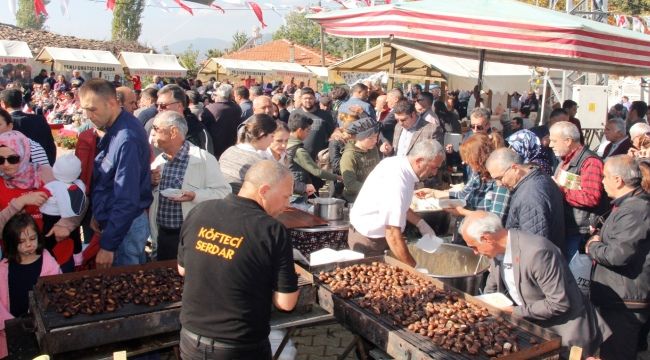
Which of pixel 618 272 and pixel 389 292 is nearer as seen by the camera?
pixel 389 292

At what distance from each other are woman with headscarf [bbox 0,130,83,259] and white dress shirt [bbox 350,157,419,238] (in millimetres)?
1941

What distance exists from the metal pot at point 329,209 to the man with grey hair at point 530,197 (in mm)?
1467

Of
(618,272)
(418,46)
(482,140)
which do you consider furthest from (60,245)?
(418,46)

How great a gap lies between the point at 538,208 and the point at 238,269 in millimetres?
2150

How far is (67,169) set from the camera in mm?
3621

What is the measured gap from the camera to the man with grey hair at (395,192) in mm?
3652

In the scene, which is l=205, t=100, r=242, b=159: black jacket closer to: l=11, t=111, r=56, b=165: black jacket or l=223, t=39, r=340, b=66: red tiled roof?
l=11, t=111, r=56, b=165: black jacket

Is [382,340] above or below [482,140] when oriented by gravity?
below

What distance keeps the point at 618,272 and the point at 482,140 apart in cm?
143

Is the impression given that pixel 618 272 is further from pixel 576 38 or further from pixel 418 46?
pixel 418 46

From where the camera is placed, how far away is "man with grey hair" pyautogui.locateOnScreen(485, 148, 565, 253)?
3609 mm

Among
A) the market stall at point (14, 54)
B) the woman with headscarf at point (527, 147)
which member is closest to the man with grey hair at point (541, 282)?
the woman with headscarf at point (527, 147)

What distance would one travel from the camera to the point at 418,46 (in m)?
7.93

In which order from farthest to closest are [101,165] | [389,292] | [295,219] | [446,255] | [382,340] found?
[295,219], [446,255], [101,165], [389,292], [382,340]
